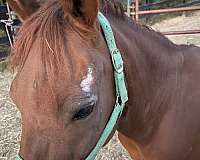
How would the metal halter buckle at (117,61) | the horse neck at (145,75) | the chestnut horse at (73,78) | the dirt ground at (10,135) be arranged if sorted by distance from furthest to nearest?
the dirt ground at (10,135) < the horse neck at (145,75) < the metal halter buckle at (117,61) < the chestnut horse at (73,78)

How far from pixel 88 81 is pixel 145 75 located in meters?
0.41

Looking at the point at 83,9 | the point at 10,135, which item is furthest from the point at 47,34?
the point at 10,135

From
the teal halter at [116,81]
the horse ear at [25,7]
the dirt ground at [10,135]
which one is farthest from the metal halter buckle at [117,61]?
the dirt ground at [10,135]

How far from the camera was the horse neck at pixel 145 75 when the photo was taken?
1.52 metres

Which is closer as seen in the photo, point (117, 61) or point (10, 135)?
point (117, 61)

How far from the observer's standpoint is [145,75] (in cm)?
159

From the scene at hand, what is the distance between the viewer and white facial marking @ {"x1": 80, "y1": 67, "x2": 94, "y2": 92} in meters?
1.24

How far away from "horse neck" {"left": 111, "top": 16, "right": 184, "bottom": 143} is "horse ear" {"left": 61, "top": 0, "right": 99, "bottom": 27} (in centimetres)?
23

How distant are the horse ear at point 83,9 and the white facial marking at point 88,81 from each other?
0.18 metres

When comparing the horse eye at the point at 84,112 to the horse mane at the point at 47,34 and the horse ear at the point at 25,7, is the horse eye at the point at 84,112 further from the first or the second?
the horse ear at the point at 25,7

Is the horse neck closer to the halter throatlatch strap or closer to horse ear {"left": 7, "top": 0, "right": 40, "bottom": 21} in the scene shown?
the halter throatlatch strap

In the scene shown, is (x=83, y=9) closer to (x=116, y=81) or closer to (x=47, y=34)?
(x=47, y=34)

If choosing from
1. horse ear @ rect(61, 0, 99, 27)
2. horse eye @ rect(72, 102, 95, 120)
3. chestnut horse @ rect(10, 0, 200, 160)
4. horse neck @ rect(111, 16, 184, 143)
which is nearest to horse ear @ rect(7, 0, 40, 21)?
chestnut horse @ rect(10, 0, 200, 160)

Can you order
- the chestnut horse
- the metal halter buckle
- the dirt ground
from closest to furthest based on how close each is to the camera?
1. the chestnut horse
2. the metal halter buckle
3. the dirt ground
